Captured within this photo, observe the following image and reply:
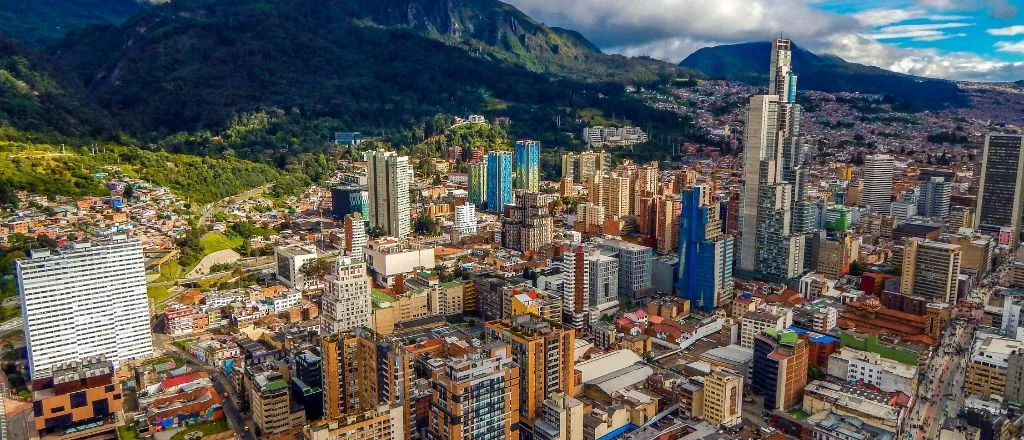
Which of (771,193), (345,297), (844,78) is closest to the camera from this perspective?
(345,297)

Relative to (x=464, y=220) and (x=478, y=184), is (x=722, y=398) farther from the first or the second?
(x=478, y=184)

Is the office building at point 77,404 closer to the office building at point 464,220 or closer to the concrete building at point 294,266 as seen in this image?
the concrete building at point 294,266

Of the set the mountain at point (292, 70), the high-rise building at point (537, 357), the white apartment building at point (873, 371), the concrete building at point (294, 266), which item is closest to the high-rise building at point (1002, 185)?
the white apartment building at point (873, 371)

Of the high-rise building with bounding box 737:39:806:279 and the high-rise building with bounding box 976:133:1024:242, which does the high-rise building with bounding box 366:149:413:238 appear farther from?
the high-rise building with bounding box 976:133:1024:242

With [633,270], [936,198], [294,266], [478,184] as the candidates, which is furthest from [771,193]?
[478,184]

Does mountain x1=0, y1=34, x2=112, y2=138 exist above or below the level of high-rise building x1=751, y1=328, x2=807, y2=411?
above

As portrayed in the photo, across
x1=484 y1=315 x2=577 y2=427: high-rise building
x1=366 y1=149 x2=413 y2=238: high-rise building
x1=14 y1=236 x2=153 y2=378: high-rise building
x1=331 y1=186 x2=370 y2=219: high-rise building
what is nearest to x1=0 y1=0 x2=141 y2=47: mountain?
x1=331 y1=186 x2=370 y2=219: high-rise building
